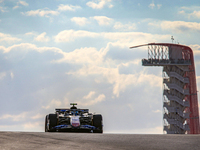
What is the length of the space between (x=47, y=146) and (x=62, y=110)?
49.8 feet

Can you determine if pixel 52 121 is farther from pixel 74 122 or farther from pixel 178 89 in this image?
pixel 178 89

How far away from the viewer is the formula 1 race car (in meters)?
23.4

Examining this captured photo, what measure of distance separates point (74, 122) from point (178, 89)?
58147mm

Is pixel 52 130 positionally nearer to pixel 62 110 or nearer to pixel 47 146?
pixel 62 110

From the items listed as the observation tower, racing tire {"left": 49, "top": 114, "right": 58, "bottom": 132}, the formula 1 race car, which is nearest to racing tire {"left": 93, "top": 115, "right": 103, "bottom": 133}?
the formula 1 race car

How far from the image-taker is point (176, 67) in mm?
81438

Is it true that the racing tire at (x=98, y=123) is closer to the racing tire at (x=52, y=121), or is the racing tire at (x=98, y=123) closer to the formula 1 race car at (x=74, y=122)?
the formula 1 race car at (x=74, y=122)

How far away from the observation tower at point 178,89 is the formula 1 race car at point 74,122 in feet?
184

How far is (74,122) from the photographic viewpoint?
77.8 ft

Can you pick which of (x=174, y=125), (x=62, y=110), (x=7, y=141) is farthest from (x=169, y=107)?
(x=7, y=141)

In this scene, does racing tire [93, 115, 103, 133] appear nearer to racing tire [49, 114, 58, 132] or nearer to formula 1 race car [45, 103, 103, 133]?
formula 1 race car [45, 103, 103, 133]

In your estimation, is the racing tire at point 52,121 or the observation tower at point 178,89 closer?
the racing tire at point 52,121

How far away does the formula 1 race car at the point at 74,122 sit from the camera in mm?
23438

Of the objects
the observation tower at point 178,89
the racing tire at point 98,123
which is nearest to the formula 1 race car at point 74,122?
the racing tire at point 98,123
